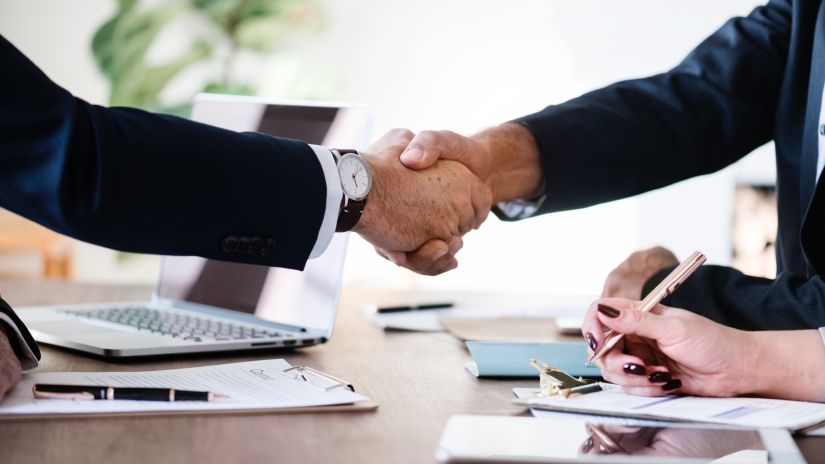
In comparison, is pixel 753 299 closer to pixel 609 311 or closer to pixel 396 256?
pixel 609 311

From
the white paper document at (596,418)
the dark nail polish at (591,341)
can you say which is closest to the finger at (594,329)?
the dark nail polish at (591,341)

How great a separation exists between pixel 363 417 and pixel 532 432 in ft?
0.53

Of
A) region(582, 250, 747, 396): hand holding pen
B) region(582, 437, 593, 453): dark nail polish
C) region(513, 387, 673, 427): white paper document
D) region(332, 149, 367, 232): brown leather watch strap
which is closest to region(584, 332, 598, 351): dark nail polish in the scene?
region(582, 250, 747, 396): hand holding pen

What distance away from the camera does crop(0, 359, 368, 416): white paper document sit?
80 centimetres

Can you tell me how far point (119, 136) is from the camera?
920mm

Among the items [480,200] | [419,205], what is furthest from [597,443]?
[480,200]

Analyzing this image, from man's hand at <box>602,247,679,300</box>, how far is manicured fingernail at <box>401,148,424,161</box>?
317mm

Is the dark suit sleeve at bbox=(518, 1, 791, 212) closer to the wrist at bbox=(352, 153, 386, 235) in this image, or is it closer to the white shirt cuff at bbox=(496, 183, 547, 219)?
the white shirt cuff at bbox=(496, 183, 547, 219)

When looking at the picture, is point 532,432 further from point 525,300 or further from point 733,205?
point 733,205

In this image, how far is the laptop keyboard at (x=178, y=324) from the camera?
1168 millimetres

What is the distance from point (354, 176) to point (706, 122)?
0.72 meters

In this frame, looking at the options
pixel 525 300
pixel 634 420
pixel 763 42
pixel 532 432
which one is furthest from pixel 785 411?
pixel 525 300

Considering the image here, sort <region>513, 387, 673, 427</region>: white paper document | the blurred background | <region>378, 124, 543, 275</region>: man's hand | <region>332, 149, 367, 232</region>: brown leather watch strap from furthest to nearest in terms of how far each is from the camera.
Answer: the blurred background, <region>378, 124, 543, 275</region>: man's hand, <region>332, 149, 367, 232</region>: brown leather watch strap, <region>513, 387, 673, 427</region>: white paper document

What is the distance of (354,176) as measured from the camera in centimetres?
114
